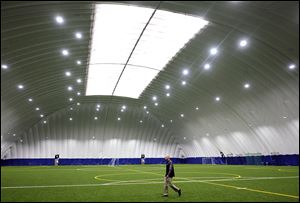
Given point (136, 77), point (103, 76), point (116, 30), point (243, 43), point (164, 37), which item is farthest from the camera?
point (136, 77)

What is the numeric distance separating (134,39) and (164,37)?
11.8 ft

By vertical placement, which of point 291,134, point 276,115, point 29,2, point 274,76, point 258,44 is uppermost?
point 29,2

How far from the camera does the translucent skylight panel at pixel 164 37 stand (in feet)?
81.2

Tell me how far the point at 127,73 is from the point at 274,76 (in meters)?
22.2

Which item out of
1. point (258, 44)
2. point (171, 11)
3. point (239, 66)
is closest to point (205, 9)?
point (171, 11)

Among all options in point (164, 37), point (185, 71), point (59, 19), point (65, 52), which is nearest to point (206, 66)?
point (185, 71)

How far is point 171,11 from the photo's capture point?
74.0 ft

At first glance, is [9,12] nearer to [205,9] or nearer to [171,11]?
[171,11]

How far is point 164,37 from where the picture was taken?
28.9m

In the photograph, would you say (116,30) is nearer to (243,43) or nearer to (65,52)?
(65,52)

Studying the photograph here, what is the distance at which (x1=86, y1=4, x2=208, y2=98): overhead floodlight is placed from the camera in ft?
79.2

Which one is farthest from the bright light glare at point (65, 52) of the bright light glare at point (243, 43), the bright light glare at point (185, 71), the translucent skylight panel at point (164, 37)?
the bright light glare at point (243, 43)

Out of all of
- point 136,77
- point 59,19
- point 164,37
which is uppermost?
point 164,37

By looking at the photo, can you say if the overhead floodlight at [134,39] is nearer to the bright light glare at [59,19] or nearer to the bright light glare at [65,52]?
the bright light glare at [65,52]
